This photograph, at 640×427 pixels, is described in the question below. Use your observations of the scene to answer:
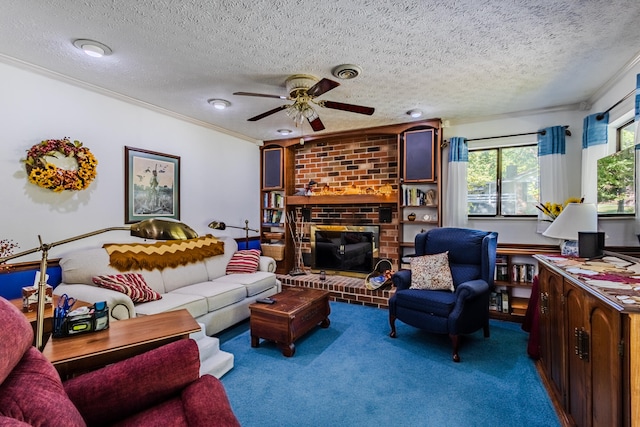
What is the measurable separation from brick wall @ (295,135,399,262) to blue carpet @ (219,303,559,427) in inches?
68.1

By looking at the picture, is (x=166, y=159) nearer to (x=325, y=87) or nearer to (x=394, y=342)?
(x=325, y=87)

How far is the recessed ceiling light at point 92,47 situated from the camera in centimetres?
Answer: 213

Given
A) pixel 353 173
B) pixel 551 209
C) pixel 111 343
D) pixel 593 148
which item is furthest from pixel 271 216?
pixel 593 148

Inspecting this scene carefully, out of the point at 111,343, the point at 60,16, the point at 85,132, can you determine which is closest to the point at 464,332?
the point at 111,343

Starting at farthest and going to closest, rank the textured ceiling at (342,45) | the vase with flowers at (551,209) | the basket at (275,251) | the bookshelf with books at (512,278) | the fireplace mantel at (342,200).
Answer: the basket at (275,251) < the fireplace mantel at (342,200) < the bookshelf with books at (512,278) < the vase with flowers at (551,209) < the textured ceiling at (342,45)

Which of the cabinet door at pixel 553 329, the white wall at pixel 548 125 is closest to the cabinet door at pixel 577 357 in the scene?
the cabinet door at pixel 553 329

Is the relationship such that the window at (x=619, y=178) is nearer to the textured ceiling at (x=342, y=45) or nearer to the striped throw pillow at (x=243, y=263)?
the textured ceiling at (x=342, y=45)

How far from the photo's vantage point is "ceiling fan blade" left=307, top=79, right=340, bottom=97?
225cm

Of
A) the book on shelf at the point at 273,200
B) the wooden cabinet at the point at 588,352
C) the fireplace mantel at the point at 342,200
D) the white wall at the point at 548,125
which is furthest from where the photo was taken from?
the book on shelf at the point at 273,200

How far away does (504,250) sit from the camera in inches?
139

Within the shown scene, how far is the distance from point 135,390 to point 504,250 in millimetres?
3699

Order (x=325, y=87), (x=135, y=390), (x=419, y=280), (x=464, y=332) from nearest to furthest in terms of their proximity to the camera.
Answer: (x=135, y=390)
(x=325, y=87)
(x=464, y=332)
(x=419, y=280)

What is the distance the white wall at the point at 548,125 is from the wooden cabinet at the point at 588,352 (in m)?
1.44

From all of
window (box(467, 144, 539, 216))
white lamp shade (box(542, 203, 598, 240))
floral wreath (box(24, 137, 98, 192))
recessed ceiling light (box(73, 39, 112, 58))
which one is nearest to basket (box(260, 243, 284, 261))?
floral wreath (box(24, 137, 98, 192))
